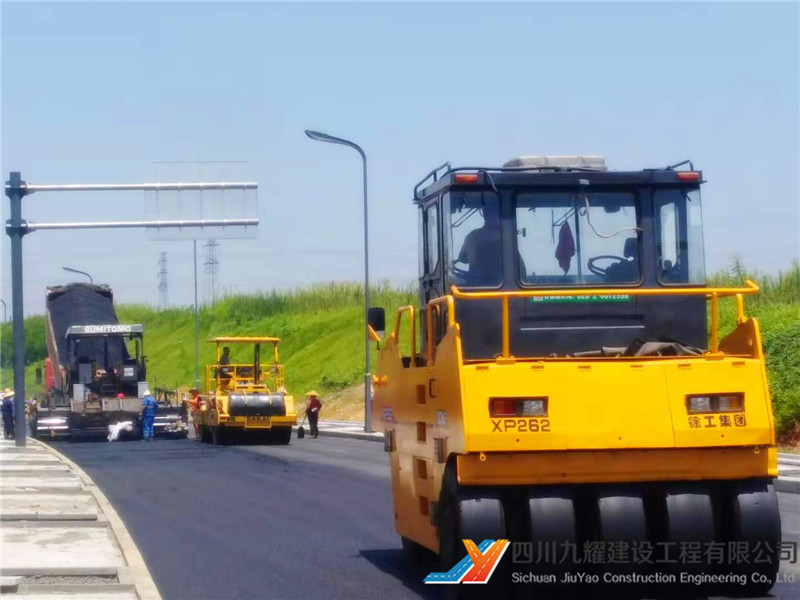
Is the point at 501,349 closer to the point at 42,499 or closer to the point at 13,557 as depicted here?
the point at 13,557

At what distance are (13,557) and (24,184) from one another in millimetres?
A: 16812

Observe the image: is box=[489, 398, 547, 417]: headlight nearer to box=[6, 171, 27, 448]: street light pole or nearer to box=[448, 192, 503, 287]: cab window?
box=[448, 192, 503, 287]: cab window

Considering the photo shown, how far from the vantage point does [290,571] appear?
34.7 ft

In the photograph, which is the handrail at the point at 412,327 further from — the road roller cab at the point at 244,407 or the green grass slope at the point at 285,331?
the green grass slope at the point at 285,331

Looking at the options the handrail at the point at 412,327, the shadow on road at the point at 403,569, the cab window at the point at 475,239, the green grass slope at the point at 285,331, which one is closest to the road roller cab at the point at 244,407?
the green grass slope at the point at 285,331

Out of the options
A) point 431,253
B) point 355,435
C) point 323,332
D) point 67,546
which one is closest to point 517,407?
point 431,253

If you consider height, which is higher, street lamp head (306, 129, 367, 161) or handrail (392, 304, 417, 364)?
street lamp head (306, 129, 367, 161)

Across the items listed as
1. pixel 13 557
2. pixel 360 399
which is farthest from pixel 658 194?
pixel 360 399

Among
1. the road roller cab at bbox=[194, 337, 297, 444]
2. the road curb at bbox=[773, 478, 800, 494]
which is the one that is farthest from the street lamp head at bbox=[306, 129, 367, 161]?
the road curb at bbox=[773, 478, 800, 494]

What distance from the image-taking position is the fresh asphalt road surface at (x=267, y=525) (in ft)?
32.6

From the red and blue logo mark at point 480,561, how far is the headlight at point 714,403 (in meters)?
1.43

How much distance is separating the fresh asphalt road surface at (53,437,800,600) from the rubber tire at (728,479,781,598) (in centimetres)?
73

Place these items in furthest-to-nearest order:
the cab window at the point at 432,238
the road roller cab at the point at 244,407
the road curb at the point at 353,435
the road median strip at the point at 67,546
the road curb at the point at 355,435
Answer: the road curb at the point at 353,435
the road curb at the point at 355,435
the road roller cab at the point at 244,407
the cab window at the point at 432,238
the road median strip at the point at 67,546

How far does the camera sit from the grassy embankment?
28891mm
